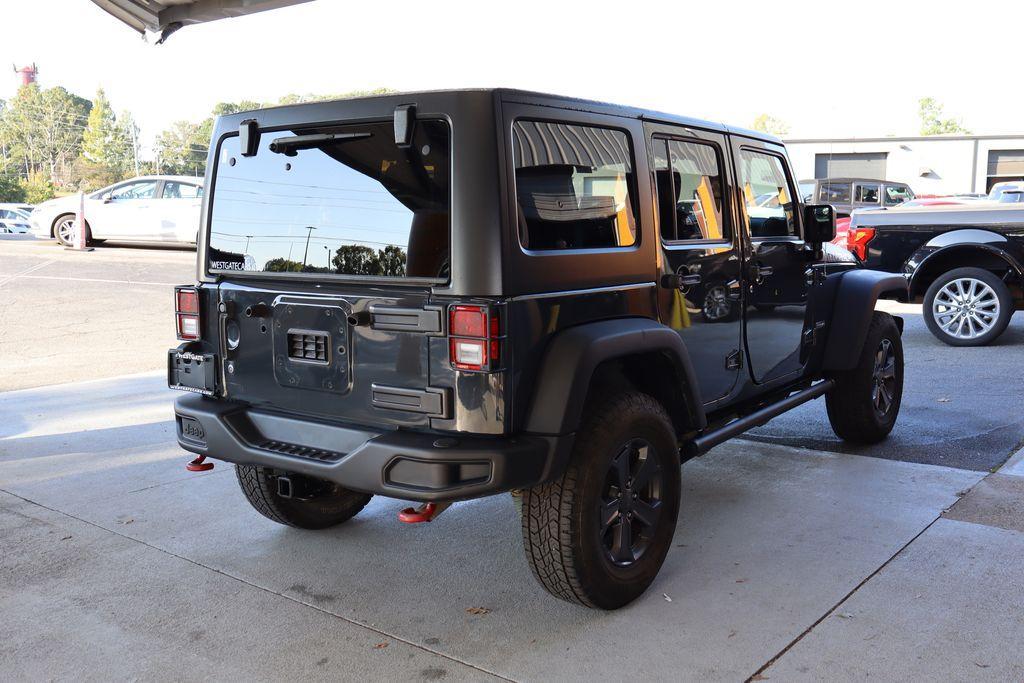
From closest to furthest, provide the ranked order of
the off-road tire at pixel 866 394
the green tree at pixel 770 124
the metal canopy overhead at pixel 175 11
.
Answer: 1. the off-road tire at pixel 866 394
2. the metal canopy overhead at pixel 175 11
3. the green tree at pixel 770 124

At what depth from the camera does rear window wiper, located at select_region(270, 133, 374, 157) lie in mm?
3338

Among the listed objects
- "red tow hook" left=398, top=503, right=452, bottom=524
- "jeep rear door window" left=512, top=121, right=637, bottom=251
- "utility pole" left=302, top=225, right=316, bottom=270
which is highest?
"jeep rear door window" left=512, top=121, right=637, bottom=251

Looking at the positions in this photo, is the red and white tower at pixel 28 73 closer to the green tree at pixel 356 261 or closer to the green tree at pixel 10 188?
the green tree at pixel 10 188

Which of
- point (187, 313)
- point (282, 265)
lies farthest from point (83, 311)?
point (282, 265)

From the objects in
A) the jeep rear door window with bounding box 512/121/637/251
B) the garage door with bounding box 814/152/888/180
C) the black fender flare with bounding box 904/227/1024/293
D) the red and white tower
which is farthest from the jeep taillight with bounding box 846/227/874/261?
the red and white tower

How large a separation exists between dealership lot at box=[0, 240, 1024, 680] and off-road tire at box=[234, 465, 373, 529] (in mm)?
78

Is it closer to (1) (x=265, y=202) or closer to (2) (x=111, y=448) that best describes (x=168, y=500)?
(2) (x=111, y=448)

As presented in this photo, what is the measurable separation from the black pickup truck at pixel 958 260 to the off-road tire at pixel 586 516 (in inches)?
268

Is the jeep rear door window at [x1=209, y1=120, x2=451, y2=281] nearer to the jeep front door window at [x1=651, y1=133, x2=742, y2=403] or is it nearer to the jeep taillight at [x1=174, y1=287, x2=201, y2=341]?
the jeep taillight at [x1=174, y1=287, x2=201, y2=341]

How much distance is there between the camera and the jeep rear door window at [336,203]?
124 inches

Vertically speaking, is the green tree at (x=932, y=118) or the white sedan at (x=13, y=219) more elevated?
the green tree at (x=932, y=118)

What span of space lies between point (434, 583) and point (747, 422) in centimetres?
171

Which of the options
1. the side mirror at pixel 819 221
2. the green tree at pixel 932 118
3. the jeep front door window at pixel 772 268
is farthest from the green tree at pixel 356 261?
the green tree at pixel 932 118

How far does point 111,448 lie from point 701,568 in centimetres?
391
